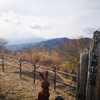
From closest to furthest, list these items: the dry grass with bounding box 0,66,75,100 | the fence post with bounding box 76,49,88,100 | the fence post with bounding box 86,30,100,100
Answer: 1. the fence post with bounding box 86,30,100,100
2. the fence post with bounding box 76,49,88,100
3. the dry grass with bounding box 0,66,75,100

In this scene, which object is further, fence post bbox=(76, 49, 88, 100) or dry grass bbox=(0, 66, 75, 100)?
dry grass bbox=(0, 66, 75, 100)

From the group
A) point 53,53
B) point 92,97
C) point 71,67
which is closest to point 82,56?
point 92,97

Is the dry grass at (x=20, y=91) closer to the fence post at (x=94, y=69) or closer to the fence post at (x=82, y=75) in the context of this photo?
the fence post at (x=82, y=75)

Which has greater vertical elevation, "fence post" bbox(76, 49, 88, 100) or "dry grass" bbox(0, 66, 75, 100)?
"fence post" bbox(76, 49, 88, 100)

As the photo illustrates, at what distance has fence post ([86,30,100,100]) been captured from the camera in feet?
15.1

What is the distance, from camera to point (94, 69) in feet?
15.3

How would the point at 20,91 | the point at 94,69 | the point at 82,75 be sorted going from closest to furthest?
the point at 94,69 < the point at 82,75 < the point at 20,91

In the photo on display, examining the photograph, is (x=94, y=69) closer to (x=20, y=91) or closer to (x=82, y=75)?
(x=82, y=75)

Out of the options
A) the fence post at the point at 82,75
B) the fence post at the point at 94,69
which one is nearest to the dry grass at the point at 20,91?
the fence post at the point at 82,75

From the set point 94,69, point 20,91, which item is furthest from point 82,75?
point 20,91

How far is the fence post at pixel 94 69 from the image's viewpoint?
4602 mm

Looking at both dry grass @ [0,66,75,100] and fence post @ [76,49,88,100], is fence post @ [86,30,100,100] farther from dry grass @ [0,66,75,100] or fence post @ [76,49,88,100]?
dry grass @ [0,66,75,100]

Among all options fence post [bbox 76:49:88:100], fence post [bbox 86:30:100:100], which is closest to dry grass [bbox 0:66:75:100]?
fence post [bbox 76:49:88:100]

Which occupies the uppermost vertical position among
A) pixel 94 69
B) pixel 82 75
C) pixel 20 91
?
pixel 94 69
